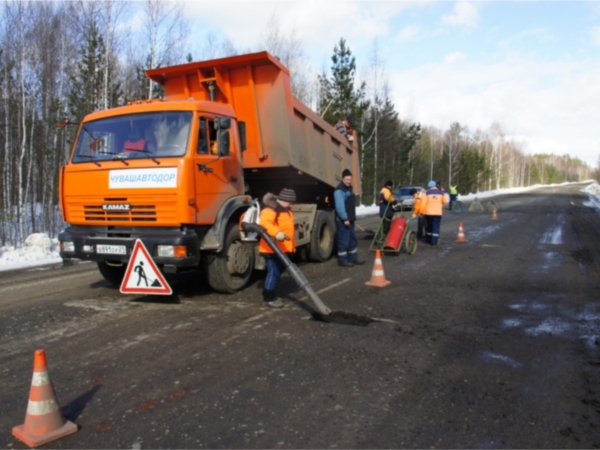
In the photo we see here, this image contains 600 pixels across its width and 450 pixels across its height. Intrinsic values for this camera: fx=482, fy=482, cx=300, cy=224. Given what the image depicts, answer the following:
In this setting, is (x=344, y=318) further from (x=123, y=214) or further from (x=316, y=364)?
(x=123, y=214)

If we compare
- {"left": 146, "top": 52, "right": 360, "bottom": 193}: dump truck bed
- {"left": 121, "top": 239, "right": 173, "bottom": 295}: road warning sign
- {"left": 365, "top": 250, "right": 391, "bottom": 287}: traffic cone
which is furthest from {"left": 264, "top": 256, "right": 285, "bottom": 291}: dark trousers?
{"left": 146, "top": 52, "right": 360, "bottom": 193}: dump truck bed

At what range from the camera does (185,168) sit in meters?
6.08

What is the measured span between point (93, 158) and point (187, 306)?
2396 millimetres

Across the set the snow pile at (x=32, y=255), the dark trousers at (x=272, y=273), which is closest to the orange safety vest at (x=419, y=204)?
the dark trousers at (x=272, y=273)

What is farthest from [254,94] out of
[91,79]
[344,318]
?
[91,79]

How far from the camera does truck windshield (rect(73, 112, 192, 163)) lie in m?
6.32

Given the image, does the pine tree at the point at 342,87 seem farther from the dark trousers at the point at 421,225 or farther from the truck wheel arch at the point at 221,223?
the truck wheel arch at the point at 221,223

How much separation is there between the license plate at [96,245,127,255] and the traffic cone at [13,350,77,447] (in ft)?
10.5

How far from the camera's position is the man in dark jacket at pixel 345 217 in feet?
29.8

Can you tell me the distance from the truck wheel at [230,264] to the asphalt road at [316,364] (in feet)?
0.69

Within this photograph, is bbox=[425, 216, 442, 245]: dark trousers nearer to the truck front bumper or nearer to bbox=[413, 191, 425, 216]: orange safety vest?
bbox=[413, 191, 425, 216]: orange safety vest

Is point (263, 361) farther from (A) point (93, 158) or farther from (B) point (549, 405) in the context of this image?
(A) point (93, 158)

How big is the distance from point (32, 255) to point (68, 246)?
5.58 m

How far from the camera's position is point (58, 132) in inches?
985
